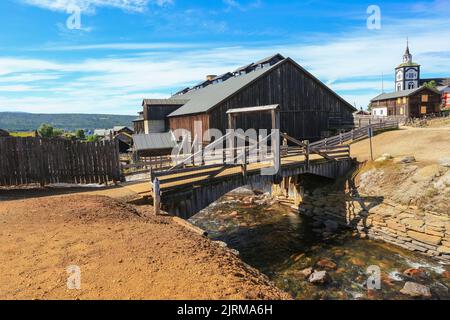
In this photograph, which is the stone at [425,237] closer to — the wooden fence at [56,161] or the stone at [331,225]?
the stone at [331,225]

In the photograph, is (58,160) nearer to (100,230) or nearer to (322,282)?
(100,230)

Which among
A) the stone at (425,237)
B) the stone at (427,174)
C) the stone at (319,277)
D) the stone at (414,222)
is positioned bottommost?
the stone at (319,277)

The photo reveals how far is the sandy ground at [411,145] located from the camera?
1909 centimetres

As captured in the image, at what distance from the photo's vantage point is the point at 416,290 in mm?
10695

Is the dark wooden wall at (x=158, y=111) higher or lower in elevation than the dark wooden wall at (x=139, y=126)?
higher

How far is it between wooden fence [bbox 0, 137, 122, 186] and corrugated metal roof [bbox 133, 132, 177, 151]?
1656 cm

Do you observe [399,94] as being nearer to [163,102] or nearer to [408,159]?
[408,159]

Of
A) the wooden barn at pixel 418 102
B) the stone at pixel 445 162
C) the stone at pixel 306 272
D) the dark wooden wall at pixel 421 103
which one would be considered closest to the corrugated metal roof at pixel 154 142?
the stone at pixel 306 272

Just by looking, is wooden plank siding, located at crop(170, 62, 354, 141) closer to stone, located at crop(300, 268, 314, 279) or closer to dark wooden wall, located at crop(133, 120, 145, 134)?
dark wooden wall, located at crop(133, 120, 145, 134)

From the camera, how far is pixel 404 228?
14.7m

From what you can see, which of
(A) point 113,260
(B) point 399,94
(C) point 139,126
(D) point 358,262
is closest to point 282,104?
(D) point 358,262

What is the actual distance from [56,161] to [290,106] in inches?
852

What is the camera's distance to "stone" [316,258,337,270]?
41.9 ft

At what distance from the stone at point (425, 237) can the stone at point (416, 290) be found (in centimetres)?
353
